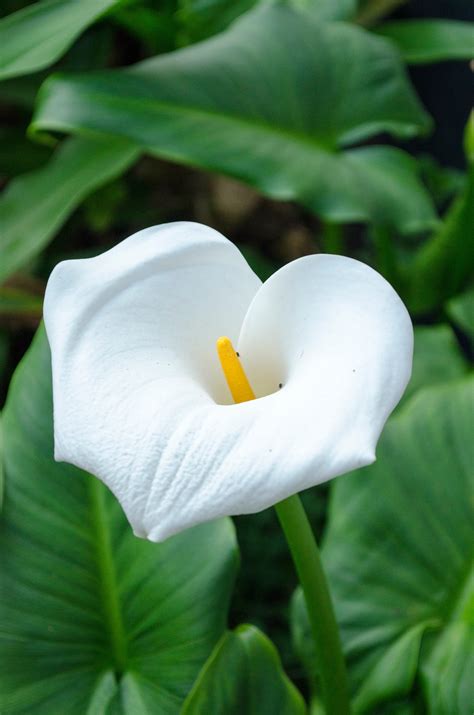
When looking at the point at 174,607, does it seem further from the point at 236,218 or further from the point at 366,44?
the point at 236,218

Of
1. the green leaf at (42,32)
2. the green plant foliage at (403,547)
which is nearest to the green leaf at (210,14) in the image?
the green leaf at (42,32)

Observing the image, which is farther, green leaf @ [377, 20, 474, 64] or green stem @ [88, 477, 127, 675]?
green leaf @ [377, 20, 474, 64]

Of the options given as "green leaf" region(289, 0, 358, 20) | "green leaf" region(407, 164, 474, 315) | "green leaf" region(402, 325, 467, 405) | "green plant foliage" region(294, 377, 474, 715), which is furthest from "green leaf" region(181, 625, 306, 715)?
"green leaf" region(289, 0, 358, 20)

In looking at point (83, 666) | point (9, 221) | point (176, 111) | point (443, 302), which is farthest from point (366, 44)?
point (83, 666)

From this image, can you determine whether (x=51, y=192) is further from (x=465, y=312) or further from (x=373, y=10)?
(x=373, y=10)

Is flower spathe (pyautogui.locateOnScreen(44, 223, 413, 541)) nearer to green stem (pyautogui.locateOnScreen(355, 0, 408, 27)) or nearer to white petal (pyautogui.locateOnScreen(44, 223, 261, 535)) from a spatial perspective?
white petal (pyautogui.locateOnScreen(44, 223, 261, 535))

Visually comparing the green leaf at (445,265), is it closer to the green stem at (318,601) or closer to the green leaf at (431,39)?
the green leaf at (431,39)
